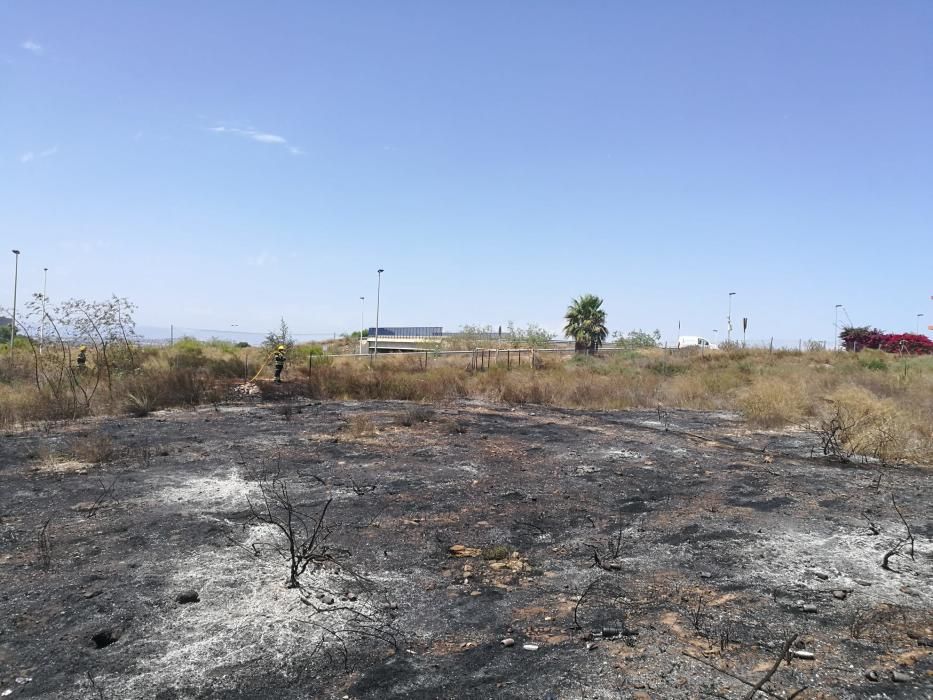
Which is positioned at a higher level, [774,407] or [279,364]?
[279,364]

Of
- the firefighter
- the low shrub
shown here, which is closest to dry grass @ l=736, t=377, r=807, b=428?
the low shrub

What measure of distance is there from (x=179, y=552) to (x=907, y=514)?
8.27m

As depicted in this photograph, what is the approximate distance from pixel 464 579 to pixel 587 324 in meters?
47.1

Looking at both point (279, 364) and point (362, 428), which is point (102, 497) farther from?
point (279, 364)

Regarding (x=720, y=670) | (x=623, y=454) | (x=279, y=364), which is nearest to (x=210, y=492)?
(x=720, y=670)

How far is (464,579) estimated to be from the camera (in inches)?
212

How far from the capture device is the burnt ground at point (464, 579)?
377 centimetres

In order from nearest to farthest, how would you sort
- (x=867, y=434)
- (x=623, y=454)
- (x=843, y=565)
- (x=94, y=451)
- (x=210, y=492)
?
(x=843, y=565) < (x=210, y=492) < (x=94, y=451) < (x=623, y=454) < (x=867, y=434)

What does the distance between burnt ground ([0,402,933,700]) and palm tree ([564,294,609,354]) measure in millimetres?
40883

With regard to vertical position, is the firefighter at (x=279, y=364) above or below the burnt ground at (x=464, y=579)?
above

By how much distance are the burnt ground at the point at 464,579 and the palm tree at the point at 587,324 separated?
40883 millimetres

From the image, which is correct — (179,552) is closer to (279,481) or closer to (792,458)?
(279,481)

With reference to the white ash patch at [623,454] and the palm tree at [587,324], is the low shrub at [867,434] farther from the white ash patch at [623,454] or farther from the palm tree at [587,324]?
the palm tree at [587,324]

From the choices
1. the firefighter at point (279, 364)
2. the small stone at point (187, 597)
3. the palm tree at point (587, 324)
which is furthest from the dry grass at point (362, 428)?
the palm tree at point (587, 324)
